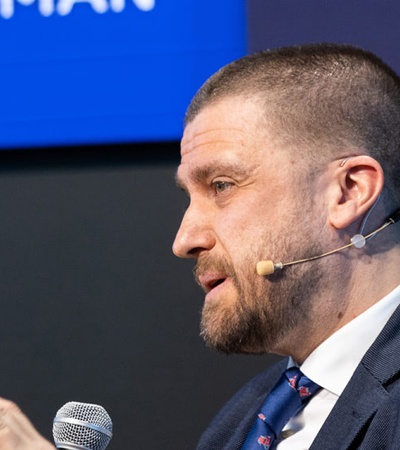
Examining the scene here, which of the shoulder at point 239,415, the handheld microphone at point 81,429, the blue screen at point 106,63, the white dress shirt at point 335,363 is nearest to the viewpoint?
the handheld microphone at point 81,429

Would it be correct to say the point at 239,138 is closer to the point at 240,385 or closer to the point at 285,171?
the point at 285,171

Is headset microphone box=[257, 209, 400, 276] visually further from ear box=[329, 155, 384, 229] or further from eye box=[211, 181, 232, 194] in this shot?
eye box=[211, 181, 232, 194]

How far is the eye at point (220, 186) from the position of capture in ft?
5.11

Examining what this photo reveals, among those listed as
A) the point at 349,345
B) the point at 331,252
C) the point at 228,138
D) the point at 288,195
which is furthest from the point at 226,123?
the point at 349,345

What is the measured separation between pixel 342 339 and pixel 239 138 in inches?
14.0

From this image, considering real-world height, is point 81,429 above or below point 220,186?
below

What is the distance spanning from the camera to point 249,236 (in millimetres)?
1516

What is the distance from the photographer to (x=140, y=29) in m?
2.04

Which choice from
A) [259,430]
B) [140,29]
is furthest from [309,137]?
[140,29]

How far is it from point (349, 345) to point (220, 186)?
1.06ft

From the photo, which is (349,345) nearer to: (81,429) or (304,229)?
(304,229)

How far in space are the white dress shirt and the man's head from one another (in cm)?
3

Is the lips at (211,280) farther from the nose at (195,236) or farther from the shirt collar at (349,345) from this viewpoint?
the shirt collar at (349,345)

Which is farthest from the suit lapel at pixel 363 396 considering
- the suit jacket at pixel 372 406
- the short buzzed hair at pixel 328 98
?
the short buzzed hair at pixel 328 98
